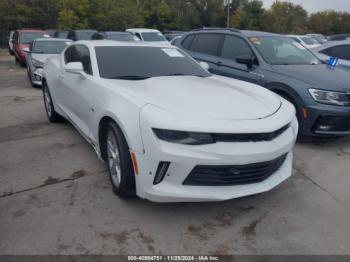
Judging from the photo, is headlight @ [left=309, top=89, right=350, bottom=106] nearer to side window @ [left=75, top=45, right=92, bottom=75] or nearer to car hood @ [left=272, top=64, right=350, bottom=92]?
car hood @ [left=272, top=64, right=350, bottom=92]

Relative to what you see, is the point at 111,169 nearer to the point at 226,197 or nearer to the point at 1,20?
the point at 226,197

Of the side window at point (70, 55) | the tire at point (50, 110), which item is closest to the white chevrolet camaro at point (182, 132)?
the side window at point (70, 55)

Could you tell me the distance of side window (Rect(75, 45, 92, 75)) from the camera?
4262mm

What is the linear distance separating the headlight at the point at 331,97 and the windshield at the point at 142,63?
5.30 feet

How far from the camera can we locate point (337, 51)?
827 centimetres

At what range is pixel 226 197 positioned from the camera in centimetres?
294

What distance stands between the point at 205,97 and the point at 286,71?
2.50 meters

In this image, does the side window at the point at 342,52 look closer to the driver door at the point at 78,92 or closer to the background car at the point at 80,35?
the driver door at the point at 78,92

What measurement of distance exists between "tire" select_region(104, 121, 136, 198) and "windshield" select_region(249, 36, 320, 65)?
3.32 meters

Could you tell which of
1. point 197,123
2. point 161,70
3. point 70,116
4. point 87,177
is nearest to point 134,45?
point 161,70

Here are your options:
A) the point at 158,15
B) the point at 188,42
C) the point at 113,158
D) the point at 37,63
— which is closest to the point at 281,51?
the point at 188,42

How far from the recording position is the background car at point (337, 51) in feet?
26.4

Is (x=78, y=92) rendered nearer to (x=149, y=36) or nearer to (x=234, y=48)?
(x=234, y=48)

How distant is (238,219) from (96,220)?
4.18 feet
